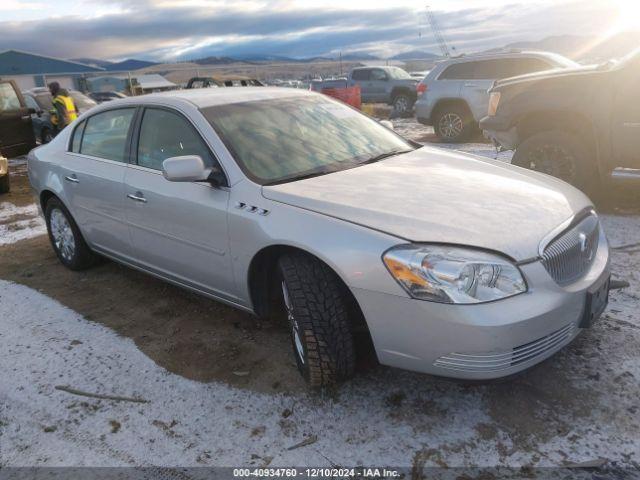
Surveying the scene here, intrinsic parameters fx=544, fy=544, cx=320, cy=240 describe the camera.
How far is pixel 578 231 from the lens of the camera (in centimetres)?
282

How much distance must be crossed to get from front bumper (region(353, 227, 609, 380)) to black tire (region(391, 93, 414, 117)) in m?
16.6

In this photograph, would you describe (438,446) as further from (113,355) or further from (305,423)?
(113,355)

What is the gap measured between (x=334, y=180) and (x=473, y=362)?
1.27 metres

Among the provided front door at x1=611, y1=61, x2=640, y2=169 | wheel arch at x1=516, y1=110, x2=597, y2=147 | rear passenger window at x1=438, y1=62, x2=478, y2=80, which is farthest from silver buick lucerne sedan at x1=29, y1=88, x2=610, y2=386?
rear passenger window at x1=438, y1=62, x2=478, y2=80

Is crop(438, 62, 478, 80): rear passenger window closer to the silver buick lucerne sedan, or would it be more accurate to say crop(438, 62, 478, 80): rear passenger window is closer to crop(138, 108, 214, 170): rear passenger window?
the silver buick lucerne sedan

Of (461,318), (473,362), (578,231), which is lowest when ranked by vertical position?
(473,362)

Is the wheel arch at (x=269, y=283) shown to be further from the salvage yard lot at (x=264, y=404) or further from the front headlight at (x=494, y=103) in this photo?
the front headlight at (x=494, y=103)

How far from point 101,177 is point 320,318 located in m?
2.34

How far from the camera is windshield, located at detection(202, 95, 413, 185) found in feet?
10.6

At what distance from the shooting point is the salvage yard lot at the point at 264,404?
2.44 meters

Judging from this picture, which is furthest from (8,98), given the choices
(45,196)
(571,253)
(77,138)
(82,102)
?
(571,253)

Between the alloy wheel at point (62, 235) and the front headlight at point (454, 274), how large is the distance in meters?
3.48

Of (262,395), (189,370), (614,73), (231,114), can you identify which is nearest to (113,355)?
(189,370)

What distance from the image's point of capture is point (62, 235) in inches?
195
